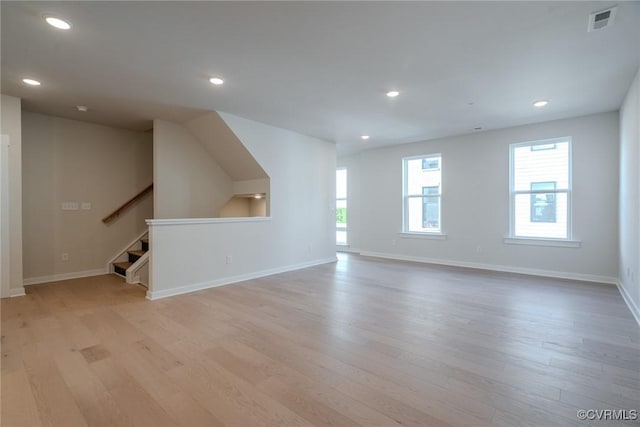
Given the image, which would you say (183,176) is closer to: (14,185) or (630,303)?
(14,185)

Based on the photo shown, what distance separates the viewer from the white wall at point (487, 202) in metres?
4.64

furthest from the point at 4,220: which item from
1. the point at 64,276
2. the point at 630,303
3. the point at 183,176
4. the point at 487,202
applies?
the point at 630,303

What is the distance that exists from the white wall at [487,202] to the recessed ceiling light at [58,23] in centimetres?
593

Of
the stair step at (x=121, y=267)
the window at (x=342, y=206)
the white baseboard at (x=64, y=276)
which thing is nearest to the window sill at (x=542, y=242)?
the window at (x=342, y=206)

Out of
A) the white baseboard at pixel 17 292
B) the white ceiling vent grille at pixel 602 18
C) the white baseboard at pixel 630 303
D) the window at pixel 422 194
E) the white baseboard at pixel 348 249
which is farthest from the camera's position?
the white baseboard at pixel 348 249

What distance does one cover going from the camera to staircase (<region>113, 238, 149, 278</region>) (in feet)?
16.8

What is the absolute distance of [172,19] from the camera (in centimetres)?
224

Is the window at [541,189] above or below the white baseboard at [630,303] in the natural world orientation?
above

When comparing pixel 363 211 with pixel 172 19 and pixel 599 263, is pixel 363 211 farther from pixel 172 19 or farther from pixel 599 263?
pixel 172 19

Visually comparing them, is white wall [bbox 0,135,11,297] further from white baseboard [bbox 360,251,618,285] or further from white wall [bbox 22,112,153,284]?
white baseboard [bbox 360,251,618,285]

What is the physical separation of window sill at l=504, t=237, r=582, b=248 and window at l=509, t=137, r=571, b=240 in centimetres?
7

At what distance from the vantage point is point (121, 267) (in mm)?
5102

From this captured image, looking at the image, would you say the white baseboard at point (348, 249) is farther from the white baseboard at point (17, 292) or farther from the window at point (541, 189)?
the white baseboard at point (17, 292)

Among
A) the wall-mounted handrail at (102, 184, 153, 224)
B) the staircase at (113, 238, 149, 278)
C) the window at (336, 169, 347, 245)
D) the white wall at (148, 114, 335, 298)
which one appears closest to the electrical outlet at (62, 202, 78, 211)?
the wall-mounted handrail at (102, 184, 153, 224)
